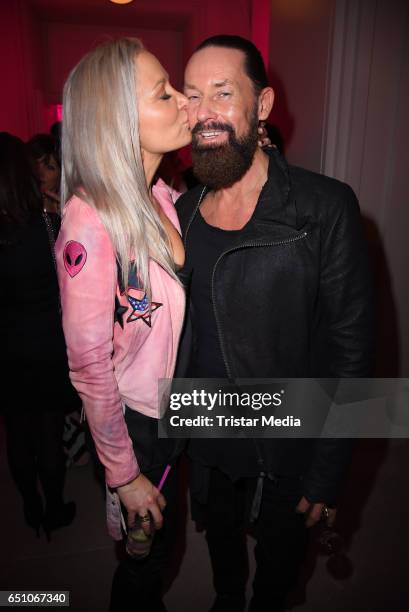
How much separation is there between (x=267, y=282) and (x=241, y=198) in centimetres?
39

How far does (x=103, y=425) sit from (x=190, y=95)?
4.04ft

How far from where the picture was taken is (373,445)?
10.4ft

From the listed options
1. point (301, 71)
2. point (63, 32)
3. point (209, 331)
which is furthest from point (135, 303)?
point (63, 32)

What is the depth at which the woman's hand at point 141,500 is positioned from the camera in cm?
142

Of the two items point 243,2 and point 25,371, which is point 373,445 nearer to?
point 25,371

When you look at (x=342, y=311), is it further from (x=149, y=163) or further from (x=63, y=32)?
(x=63, y=32)

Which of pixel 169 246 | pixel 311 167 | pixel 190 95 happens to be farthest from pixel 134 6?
pixel 169 246

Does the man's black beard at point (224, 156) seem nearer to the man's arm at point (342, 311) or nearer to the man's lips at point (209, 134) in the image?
the man's lips at point (209, 134)

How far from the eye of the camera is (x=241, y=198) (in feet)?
5.32

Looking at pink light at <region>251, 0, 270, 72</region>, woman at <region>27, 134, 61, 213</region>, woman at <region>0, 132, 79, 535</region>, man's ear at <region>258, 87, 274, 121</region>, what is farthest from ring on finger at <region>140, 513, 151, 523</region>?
pink light at <region>251, 0, 270, 72</region>

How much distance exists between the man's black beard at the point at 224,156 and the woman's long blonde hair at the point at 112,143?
0.96 ft

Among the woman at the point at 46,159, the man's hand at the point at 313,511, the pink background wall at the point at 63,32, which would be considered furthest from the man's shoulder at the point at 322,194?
the pink background wall at the point at 63,32

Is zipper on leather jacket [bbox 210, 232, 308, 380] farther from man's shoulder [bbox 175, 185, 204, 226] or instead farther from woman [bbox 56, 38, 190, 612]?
man's shoulder [bbox 175, 185, 204, 226]

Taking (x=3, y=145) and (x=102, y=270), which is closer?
(x=102, y=270)
